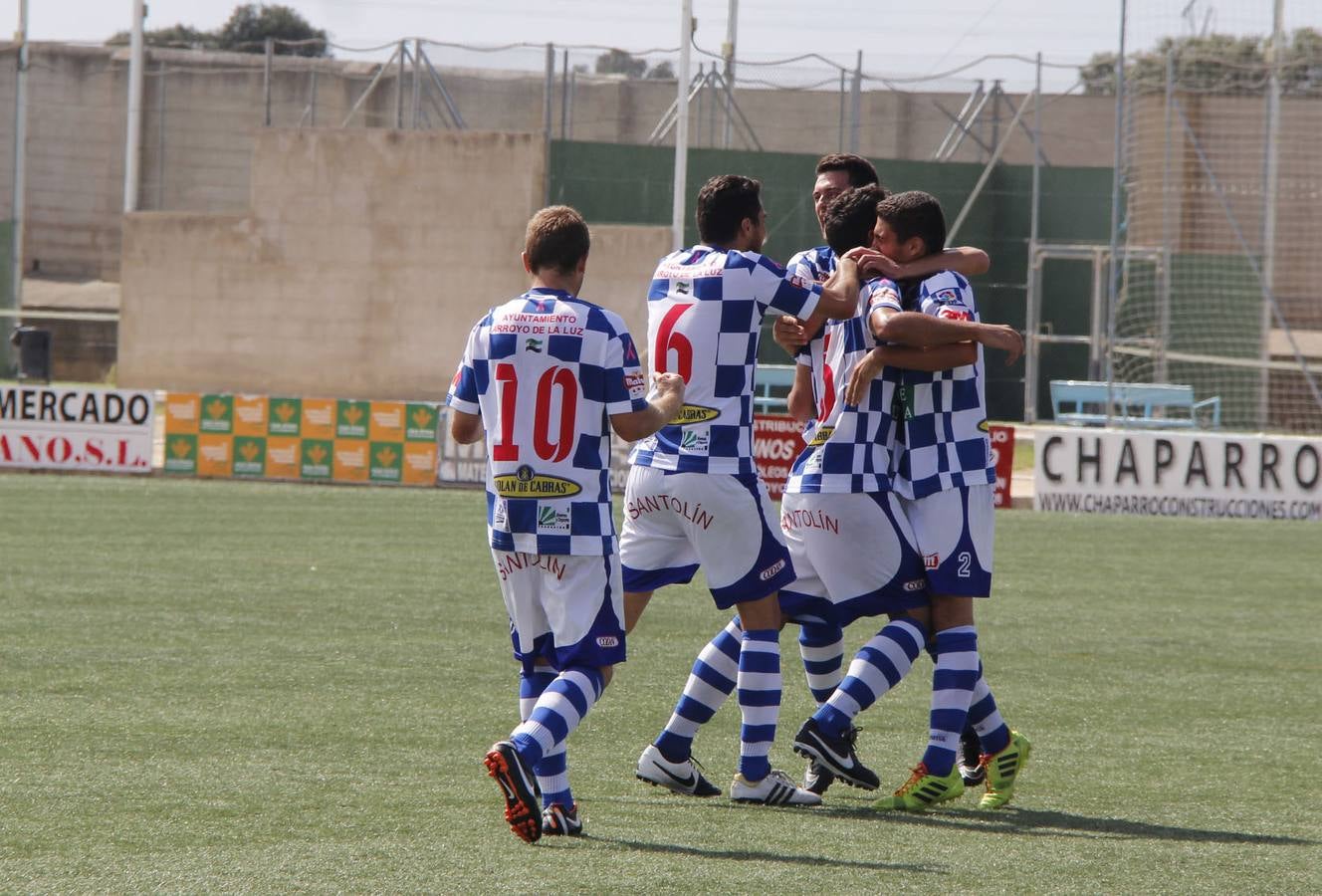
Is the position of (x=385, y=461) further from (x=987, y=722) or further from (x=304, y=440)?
(x=987, y=722)

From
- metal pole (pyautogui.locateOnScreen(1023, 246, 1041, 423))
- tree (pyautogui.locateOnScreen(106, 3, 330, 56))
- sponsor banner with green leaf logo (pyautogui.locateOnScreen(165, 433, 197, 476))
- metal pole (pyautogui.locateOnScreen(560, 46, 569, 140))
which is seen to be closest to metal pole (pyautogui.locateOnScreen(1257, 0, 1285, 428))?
metal pole (pyautogui.locateOnScreen(1023, 246, 1041, 423))

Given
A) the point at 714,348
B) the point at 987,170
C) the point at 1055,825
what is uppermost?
the point at 987,170

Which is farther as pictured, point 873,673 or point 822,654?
point 822,654

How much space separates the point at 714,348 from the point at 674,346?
0.41 feet

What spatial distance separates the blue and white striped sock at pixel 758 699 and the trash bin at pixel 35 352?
67.9 feet

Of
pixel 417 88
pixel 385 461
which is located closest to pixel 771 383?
pixel 417 88

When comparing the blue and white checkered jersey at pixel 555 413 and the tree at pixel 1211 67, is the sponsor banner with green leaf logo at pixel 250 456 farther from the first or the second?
the blue and white checkered jersey at pixel 555 413

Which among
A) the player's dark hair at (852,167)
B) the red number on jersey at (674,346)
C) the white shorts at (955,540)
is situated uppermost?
the player's dark hair at (852,167)

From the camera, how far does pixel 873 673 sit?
18.2 feet

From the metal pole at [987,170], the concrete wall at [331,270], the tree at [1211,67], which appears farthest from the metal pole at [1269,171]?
the concrete wall at [331,270]

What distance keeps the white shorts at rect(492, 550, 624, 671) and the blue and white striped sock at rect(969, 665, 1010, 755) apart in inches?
53.2

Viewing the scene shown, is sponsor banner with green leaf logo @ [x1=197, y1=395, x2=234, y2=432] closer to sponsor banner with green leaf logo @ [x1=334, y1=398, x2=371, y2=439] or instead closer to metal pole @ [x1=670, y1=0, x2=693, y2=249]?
sponsor banner with green leaf logo @ [x1=334, y1=398, x2=371, y2=439]

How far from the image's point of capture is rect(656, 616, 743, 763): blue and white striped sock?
18.6 feet

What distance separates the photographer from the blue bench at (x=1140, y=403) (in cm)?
2127
